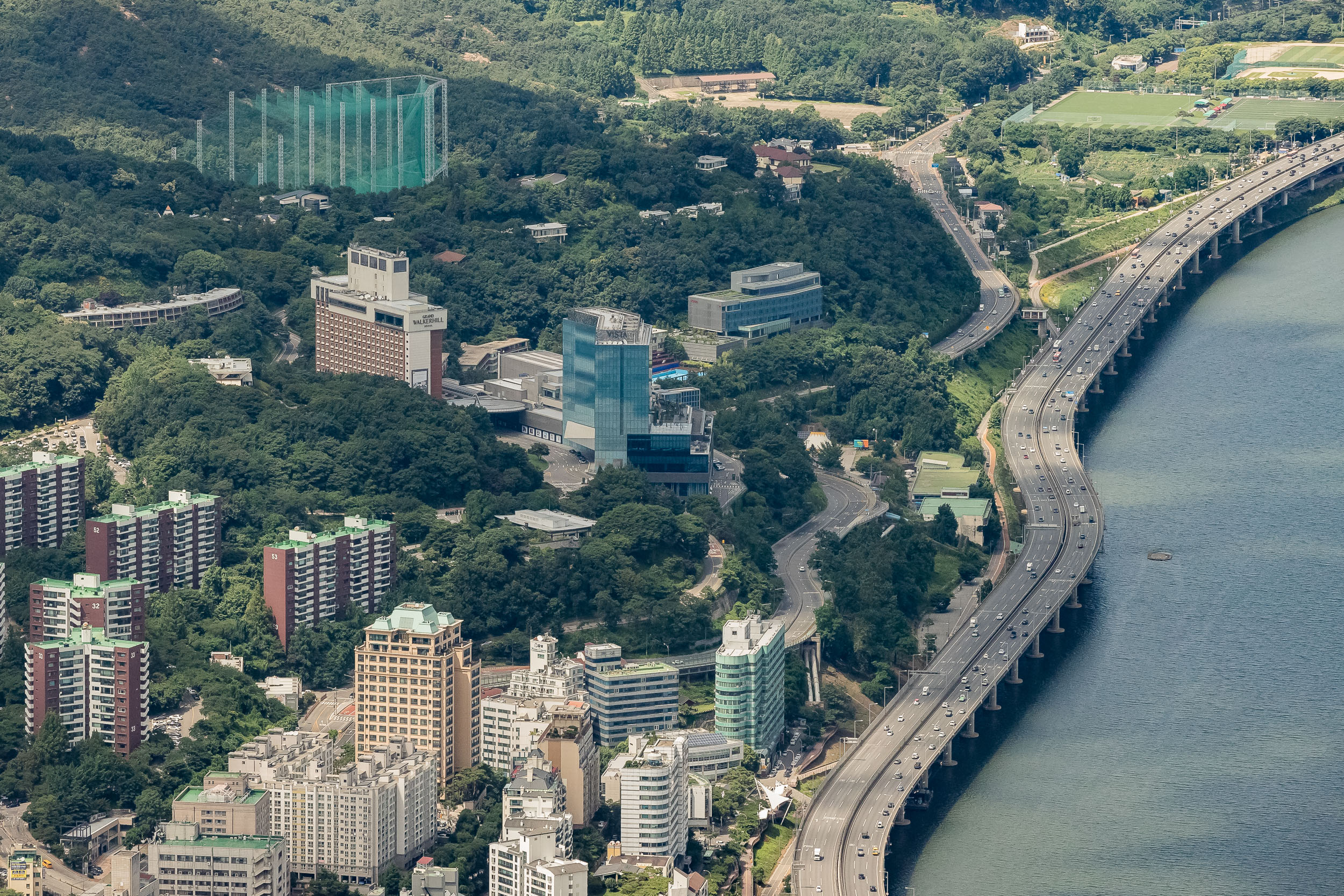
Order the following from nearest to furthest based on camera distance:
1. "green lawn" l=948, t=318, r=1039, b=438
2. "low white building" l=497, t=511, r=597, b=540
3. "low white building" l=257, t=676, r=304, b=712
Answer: "low white building" l=257, t=676, r=304, b=712, "low white building" l=497, t=511, r=597, b=540, "green lawn" l=948, t=318, r=1039, b=438

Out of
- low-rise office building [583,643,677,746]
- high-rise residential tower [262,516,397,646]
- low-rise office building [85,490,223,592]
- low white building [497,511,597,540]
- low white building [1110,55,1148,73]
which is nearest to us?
low-rise office building [583,643,677,746]

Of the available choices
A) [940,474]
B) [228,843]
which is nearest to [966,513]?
[940,474]

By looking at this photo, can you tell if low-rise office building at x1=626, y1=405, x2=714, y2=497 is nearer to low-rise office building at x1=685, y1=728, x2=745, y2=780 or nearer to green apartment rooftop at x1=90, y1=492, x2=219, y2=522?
green apartment rooftop at x1=90, y1=492, x2=219, y2=522

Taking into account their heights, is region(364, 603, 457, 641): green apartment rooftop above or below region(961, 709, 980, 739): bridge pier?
above

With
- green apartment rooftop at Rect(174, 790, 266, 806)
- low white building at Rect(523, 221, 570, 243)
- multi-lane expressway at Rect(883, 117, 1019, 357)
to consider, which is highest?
low white building at Rect(523, 221, 570, 243)

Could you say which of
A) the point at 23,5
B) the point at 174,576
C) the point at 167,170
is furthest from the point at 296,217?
the point at 174,576

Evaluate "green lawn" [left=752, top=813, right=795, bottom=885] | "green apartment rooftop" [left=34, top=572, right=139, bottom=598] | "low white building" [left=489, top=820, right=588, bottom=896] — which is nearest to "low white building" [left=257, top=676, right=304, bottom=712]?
"green apartment rooftop" [left=34, top=572, right=139, bottom=598]
